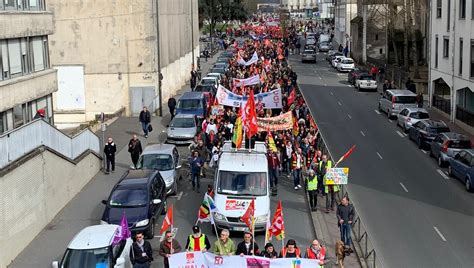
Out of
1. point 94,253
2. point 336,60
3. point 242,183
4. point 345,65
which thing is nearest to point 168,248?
point 94,253

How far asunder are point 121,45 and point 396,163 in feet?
65.9

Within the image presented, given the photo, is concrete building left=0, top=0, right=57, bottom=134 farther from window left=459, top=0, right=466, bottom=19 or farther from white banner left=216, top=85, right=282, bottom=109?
window left=459, top=0, right=466, bottom=19

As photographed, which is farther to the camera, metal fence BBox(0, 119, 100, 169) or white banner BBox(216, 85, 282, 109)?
white banner BBox(216, 85, 282, 109)

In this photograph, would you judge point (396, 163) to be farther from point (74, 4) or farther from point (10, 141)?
point (74, 4)

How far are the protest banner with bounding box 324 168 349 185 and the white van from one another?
208 centimetres

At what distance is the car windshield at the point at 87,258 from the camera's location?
624 inches

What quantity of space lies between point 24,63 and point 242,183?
12.0 m

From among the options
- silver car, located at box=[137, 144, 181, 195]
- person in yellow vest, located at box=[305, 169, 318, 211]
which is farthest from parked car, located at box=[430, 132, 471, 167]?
silver car, located at box=[137, 144, 181, 195]

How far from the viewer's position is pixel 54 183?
23078 mm

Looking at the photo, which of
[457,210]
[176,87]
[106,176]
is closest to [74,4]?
[176,87]

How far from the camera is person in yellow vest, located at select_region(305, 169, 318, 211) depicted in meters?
22.5

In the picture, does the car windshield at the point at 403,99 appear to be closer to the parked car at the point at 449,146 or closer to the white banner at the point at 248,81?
the white banner at the point at 248,81

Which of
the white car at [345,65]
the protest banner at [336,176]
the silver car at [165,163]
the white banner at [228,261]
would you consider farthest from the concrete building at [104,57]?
the white car at [345,65]

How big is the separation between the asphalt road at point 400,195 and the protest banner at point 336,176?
145cm
